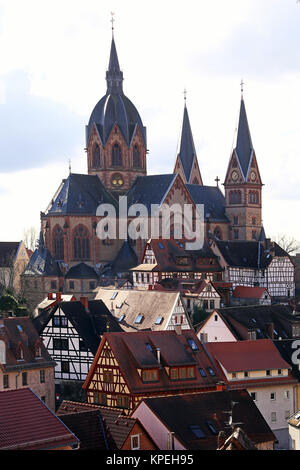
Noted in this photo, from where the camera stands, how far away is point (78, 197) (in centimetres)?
11150

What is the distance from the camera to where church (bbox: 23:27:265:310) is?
108438 millimetres

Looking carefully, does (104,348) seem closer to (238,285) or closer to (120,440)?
(120,440)

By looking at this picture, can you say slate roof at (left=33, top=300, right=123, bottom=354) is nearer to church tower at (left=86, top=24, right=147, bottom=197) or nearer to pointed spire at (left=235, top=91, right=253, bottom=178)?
church tower at (left=86, top=24, right=147, bottom=197)

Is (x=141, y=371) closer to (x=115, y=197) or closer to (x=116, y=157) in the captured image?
(x=115, y=197)

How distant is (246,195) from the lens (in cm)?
12812

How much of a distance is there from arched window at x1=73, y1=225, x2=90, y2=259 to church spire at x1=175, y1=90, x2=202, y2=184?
31429 mm

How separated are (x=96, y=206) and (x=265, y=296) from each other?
2737 centimetres

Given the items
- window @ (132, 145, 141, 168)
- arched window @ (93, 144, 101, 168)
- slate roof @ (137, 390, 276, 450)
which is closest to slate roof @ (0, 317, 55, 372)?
slate roof @ (137, 390, 276, 450)

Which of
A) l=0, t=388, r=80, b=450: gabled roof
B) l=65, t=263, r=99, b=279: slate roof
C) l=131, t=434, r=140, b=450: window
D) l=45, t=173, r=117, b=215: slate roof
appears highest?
l=45, t=173, r=117, b=215: slate roof

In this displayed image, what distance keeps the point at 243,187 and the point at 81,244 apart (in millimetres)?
28011

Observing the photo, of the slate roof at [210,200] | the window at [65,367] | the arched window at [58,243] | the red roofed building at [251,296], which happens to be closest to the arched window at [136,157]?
the slate roof at [210,200]

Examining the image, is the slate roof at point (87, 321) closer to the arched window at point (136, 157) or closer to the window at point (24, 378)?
the window at point (24, 378)

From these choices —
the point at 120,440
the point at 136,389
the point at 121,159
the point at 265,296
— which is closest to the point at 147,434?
the point at 120,440

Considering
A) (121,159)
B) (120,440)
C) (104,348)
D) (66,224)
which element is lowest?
(120,440)
